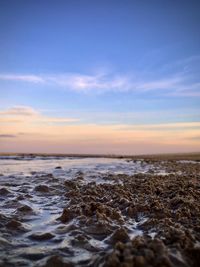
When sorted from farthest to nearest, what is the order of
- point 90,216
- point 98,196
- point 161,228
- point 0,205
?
1. point 98,196
2. point 0,205
3. point 90,216
4. point 161,228

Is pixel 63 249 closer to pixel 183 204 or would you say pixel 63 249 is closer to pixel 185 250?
pixel 185 250

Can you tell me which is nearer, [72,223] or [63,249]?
[63,249]

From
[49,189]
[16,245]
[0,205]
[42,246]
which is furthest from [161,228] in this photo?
[49,189]

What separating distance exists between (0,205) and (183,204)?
193 inches

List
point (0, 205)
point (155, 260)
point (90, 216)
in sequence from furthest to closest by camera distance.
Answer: point (0, 205) → point (90, 216) → point (155, 260)

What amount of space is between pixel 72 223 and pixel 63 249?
1582 mm

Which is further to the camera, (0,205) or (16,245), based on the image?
(0,205)

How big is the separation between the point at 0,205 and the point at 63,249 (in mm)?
4111

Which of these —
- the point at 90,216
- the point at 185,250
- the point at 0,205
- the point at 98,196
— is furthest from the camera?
the point at 98,196

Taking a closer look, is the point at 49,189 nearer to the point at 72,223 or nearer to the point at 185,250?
the point at 72,223

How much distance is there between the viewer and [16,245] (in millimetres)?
5320

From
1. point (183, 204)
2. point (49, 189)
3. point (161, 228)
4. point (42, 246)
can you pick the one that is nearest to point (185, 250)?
point (161, 228)

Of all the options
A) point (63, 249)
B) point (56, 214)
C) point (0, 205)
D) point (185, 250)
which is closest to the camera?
point (185, 250)

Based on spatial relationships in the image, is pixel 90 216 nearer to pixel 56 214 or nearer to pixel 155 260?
pixel 56 214
